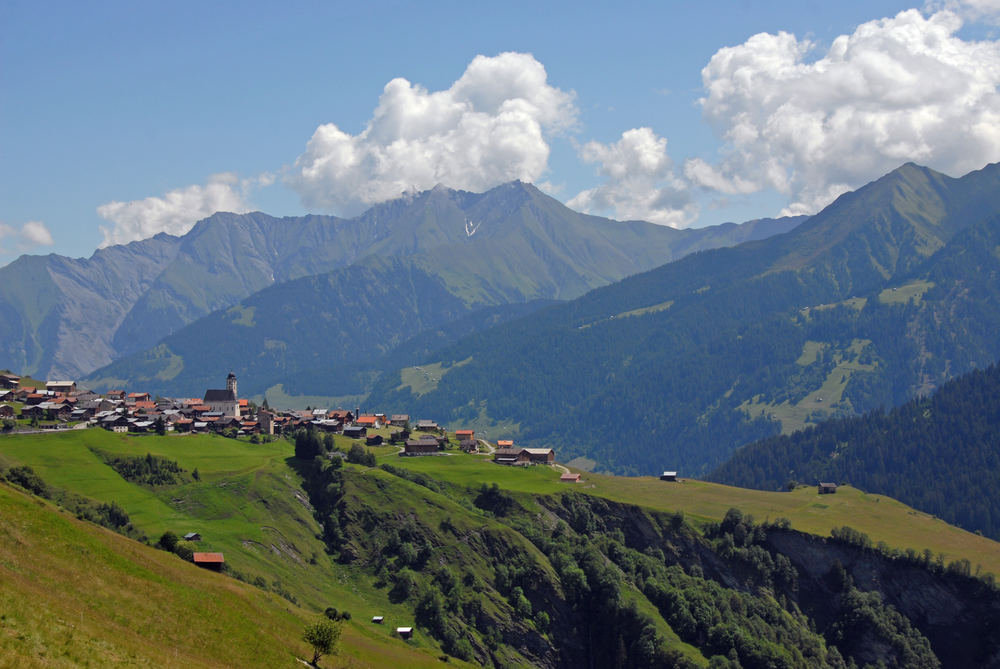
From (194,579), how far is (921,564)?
15964 centimetres

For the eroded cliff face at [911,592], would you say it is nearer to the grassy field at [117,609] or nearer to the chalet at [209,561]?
the grassy field at [117,609]

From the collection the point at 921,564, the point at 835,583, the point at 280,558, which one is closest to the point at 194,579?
the point at 280,558

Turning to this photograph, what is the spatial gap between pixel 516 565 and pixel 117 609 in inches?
3869

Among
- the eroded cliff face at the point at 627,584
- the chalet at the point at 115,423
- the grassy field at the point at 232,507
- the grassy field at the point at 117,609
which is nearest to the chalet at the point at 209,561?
the grassy field at the point at 117,609

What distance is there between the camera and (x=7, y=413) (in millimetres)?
183625

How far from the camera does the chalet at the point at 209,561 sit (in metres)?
109

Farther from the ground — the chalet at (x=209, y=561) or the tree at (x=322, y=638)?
the chalet at (x=209, y=561)

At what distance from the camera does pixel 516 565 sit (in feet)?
530

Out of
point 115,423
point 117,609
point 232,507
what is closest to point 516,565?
point 232,507

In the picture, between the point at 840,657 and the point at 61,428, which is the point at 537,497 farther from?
the point at 61,428

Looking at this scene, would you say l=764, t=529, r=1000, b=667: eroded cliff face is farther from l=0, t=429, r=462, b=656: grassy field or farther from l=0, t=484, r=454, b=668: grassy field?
l=0, t=484, r=454, b=668: grassy field

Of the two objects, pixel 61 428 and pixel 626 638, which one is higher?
pixel 61 428

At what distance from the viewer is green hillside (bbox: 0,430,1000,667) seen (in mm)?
138625

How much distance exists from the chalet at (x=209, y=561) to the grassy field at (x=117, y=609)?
333 inches
